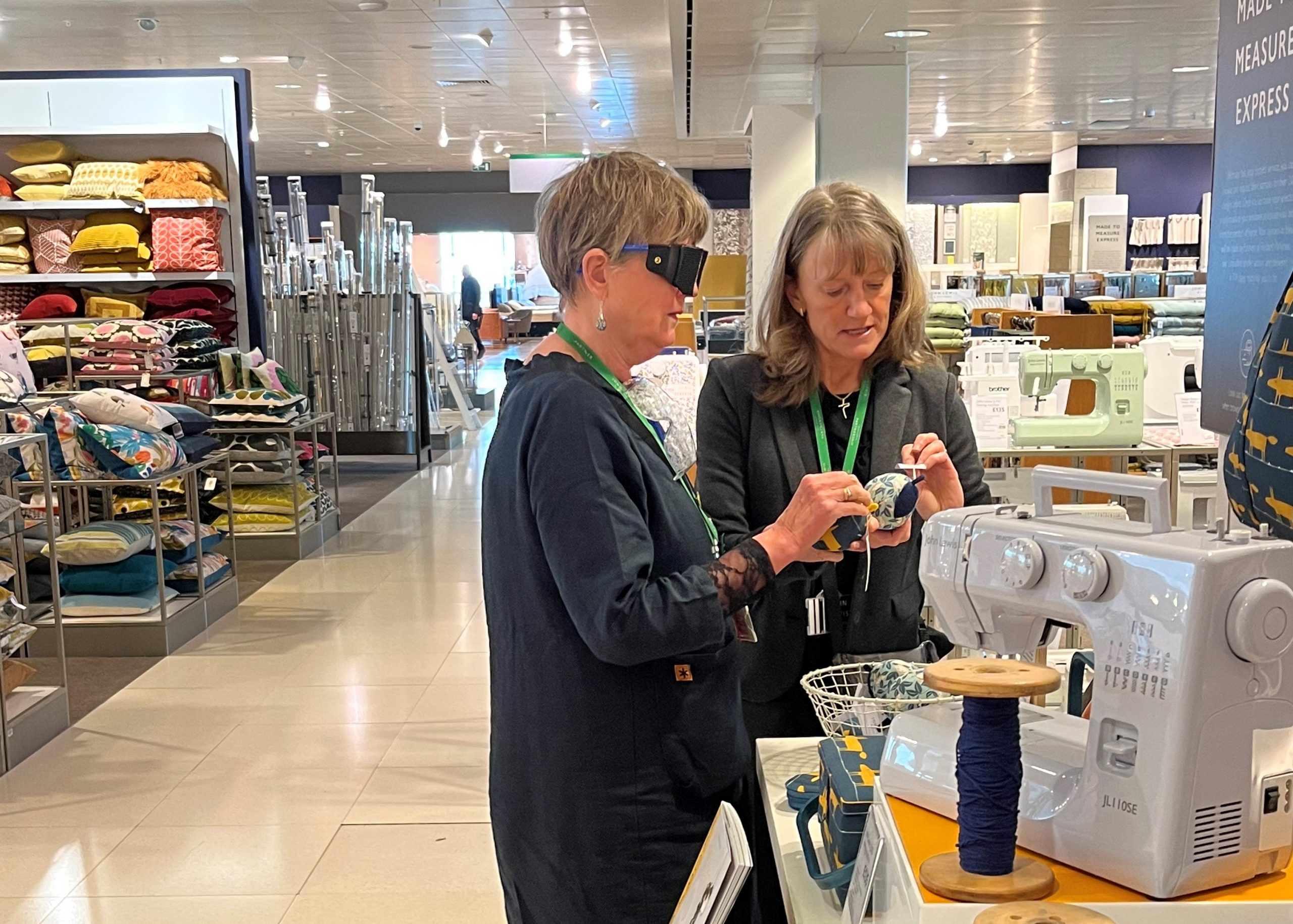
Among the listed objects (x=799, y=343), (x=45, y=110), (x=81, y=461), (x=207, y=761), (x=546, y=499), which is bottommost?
(x=207, y=761)

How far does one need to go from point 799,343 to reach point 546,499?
76cm

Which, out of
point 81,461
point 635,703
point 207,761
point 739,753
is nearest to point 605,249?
point 635,703

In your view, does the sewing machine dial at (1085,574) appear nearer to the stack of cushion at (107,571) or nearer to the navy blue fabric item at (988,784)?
the navy blue fabric item at (988,784)

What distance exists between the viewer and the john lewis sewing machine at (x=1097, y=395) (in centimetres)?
466

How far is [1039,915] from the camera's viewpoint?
863 millimetres

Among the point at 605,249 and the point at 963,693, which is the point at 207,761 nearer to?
the point at 605,249

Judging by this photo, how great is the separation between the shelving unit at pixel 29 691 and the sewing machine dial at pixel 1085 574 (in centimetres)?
371

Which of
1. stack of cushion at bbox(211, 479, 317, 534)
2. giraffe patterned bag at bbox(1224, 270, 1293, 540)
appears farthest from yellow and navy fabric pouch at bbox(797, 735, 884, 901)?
stack of cushion at bbox(211, 479, 317, 534)

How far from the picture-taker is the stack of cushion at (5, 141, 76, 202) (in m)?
7.15

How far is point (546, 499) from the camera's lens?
4.57 ft

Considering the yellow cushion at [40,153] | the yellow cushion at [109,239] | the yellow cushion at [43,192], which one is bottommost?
the yellow cushion at [109,239]

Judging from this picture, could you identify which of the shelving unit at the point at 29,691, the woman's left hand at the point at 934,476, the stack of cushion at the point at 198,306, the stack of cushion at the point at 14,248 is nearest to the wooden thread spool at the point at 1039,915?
the woman's left hand at the point at 934,476

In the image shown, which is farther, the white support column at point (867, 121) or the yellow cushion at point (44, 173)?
the white support column at point (867, 121)

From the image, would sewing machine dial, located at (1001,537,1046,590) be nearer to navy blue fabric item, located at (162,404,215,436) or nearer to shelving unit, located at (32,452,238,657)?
shelving unit, located at (32,452,238,657)
